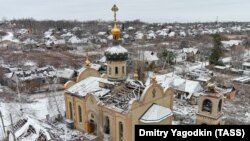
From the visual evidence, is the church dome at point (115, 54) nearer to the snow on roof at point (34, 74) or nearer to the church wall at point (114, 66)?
the church wall at point (114, 66)

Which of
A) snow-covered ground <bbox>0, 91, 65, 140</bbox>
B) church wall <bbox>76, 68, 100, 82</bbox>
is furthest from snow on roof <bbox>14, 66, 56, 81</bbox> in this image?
church wall <bbox>76, 68, 100, 82</bbox>

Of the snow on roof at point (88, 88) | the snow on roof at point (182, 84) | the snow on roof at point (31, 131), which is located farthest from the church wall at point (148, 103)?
the snow on roof at point (182, 84)

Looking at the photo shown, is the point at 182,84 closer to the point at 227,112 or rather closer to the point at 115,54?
the point at 227,112

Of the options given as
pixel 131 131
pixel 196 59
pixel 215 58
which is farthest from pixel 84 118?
pixel 196 59

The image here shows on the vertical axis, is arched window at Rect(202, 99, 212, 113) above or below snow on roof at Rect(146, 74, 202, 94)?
above

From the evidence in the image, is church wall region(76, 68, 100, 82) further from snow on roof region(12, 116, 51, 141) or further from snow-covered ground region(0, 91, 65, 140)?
snow on roof region(12, 116, 51, 141)

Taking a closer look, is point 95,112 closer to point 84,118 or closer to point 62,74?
point 84,118

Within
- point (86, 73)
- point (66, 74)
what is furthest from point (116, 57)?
point (66, 74)
